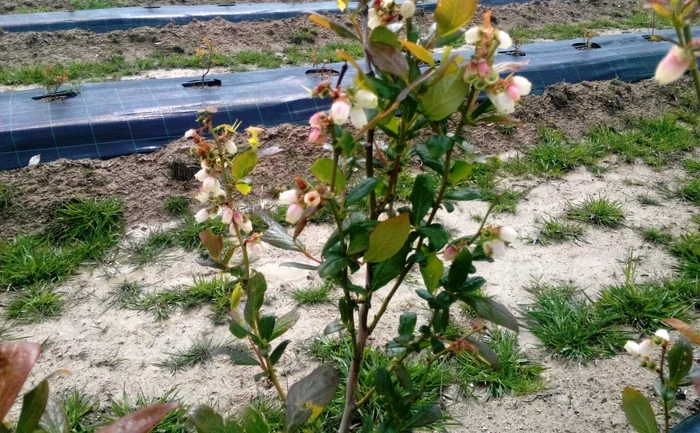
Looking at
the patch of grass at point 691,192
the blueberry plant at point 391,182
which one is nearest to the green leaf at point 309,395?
the blueberry plant at point 391,182

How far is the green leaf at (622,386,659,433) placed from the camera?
1081mm

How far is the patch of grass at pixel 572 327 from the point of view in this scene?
6.77 feet

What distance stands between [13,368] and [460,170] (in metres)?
0.79

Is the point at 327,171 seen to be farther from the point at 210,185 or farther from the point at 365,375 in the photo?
the point at 365,375

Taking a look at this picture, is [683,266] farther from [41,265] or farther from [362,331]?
[41,265]

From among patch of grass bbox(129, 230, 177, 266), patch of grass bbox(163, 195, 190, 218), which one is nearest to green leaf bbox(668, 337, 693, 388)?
patch of grass bbox(129, 230, 177, 266)

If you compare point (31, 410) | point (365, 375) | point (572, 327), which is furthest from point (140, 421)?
point (572, 327)

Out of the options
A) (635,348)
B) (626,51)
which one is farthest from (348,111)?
(626,51)

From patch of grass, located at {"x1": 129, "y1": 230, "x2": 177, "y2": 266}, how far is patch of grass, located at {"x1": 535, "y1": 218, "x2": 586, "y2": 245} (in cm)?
191

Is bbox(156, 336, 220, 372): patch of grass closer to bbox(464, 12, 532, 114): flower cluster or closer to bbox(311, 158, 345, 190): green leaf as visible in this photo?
bbox(311, 158, 345, 190): green leaf

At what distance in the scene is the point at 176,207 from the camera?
9.59 feet

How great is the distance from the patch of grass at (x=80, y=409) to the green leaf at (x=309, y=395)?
0.91m

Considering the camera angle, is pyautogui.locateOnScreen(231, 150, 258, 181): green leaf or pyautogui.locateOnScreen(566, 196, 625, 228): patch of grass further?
pyautogui.locateOnScreen(566, 196, 625, 228): patch of grass

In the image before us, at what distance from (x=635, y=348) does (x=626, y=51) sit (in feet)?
15.7
